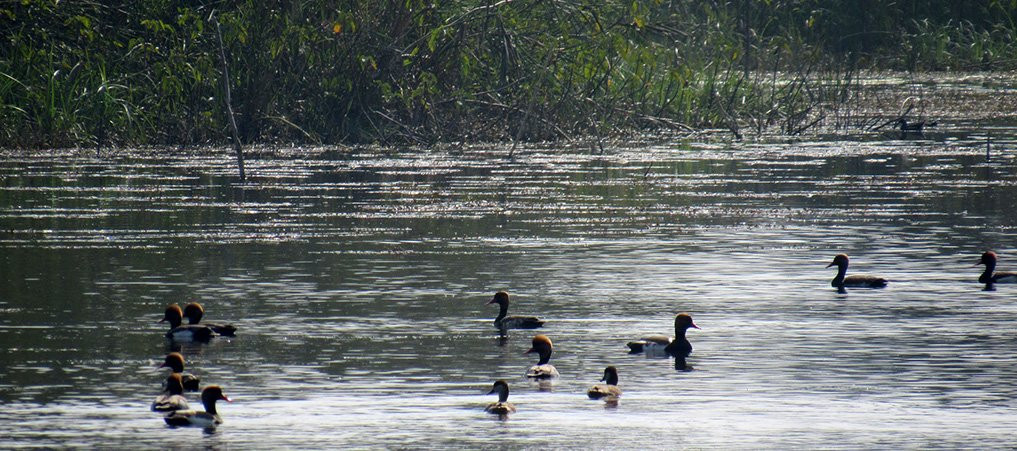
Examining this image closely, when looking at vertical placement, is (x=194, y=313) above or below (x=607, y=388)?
above

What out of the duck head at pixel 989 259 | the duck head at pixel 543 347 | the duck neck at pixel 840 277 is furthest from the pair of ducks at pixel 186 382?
the duck head at pixel 989 259

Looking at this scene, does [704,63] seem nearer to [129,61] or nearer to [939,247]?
[129,61]

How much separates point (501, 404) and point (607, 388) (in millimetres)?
A: 715

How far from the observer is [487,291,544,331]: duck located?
12641 millimetres

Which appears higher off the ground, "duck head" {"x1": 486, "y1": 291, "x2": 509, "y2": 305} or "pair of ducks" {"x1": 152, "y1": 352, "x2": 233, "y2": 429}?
"duck head" {"x1": 486, "y1": 291, "x2": 509, "y2": 305}

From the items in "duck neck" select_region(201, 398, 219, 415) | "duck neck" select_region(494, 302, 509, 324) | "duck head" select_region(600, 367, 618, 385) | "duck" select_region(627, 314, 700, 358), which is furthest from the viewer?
"duck neck" select_region(494, 302, 509, 324)

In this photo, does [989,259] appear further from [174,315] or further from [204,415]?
[204,415]

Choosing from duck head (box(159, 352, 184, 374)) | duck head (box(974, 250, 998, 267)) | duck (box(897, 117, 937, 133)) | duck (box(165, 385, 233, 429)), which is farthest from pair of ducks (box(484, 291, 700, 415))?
duck (box(897, 117, 937, 133))

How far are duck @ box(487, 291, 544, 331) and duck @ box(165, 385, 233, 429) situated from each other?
330cm

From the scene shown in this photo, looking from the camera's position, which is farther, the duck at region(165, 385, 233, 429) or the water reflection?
the water reflection

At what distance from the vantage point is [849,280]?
14680mm

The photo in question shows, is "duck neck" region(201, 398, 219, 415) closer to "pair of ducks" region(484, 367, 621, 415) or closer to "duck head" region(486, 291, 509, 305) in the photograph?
"pair of ducks" region(484, 367, 621, 415)

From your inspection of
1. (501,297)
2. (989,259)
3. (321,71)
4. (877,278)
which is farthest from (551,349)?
(321,71)

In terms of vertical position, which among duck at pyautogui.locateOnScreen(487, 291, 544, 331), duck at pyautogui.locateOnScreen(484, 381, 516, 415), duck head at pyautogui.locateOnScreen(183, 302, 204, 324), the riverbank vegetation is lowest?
duck at pyautogui.locateOnScreen(484, 381, 516, 415)
